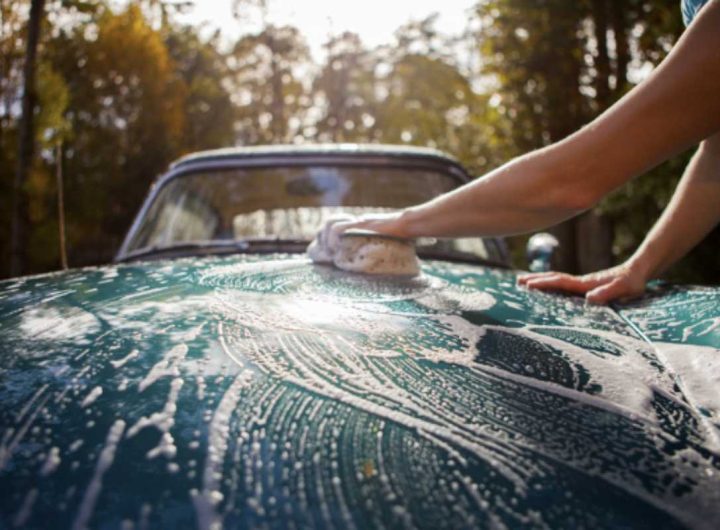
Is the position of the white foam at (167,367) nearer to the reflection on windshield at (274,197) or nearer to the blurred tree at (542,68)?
the reflection on windshield at (274,197)

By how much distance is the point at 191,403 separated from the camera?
0.73 meters

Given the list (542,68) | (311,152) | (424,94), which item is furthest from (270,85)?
(311,152)

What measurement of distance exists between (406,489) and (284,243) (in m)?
1.73

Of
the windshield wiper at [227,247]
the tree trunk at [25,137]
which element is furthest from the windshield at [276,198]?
the tree trunk at [25,137]

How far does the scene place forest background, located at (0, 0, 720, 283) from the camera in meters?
5.75

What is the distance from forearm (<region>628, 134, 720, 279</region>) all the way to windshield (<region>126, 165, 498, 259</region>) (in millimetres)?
927

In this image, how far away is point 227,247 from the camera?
2238 millimetres

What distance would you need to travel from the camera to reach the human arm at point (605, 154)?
3.29ft

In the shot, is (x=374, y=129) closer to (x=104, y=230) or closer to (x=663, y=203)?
(x=104, y=230)

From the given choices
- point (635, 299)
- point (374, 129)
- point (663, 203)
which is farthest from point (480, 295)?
point (374, 129)

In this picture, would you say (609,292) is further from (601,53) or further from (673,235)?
(601,53)

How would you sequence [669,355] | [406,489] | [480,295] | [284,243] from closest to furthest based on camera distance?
[406,489], [669,355], [480,295], [284,243]

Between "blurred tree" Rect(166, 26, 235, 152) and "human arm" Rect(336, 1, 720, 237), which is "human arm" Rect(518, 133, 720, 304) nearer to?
"human arm" Rect(336, 1, 720, 237)

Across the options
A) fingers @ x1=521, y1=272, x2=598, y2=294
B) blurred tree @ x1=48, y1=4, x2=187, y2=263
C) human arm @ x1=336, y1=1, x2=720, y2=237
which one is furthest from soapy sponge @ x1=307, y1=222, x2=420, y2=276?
blurred tree @ x1=48, y1=4, x2=187, y2=263
